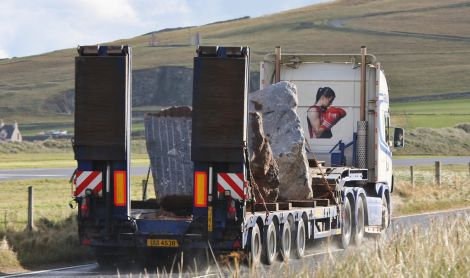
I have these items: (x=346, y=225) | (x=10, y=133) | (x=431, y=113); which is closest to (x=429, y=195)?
(x=346, y=225)

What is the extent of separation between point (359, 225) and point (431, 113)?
9080cm

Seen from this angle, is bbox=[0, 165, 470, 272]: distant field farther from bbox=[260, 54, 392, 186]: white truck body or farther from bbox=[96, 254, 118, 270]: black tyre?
bbox=[260, 54, 392, 186]: white truck body

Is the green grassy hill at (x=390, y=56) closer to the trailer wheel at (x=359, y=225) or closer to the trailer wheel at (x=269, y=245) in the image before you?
the trailer wheel at (x=359, y=225)

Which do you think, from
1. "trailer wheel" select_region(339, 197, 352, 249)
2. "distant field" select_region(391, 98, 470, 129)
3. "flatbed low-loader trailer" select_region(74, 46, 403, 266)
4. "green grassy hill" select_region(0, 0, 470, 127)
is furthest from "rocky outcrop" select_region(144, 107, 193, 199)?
"green grassy hill" select_region(0, 0, 470, 127)

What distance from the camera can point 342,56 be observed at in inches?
1021

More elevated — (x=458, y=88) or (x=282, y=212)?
(x=458, y=88)

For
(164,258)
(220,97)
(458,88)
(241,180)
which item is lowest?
(164,258)

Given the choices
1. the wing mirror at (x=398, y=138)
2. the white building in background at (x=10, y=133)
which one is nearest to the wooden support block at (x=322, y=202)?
the wing mirror at (x=398, y=138)

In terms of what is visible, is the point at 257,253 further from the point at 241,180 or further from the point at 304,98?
the point at 304,98

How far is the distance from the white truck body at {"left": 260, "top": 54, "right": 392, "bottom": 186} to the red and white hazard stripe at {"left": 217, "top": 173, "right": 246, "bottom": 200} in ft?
24.4

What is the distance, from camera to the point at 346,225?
2359cm

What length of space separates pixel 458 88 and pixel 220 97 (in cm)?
13298

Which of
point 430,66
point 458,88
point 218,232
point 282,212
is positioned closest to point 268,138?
point 282,212

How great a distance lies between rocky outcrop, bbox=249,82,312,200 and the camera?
21516 mm
